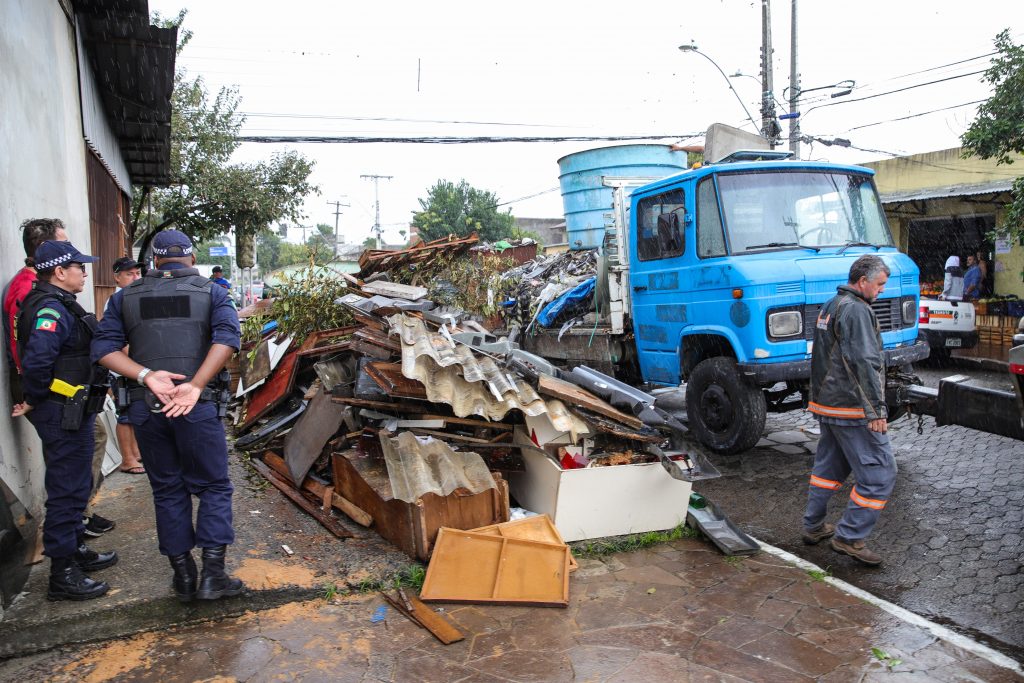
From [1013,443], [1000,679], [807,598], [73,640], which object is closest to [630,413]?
[807,598]

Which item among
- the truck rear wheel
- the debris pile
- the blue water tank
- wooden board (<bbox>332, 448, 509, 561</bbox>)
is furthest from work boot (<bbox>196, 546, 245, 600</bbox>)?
the blue water tank

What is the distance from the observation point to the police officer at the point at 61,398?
11.1ft

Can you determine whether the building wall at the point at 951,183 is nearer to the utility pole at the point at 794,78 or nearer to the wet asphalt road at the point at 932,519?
the utility pole at the point at 794,78

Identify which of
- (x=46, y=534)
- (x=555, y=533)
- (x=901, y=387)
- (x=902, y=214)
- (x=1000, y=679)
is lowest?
(x=1000, y=679)

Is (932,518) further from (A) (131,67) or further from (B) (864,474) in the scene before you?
(A) (131,67)

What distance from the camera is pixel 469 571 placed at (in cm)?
377

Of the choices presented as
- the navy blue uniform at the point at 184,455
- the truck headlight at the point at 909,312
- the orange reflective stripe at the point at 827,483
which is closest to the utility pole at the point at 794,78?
the truck headlight at the point at 909,312

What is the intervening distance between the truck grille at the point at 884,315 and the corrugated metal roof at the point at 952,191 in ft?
33.8

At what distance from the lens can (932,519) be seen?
482cm

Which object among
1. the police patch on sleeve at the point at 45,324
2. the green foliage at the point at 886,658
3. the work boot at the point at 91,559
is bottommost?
the green foliage at the point at 886,658

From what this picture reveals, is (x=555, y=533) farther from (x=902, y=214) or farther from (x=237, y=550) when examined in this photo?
(x=902, y=214)

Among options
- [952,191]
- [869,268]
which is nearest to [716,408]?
[869,268]

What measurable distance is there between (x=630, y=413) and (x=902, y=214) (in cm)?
1574

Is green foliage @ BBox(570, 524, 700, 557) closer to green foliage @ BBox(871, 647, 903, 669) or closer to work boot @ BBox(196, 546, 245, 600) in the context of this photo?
green foliage @ BBox(871, 647, 903, 669)
